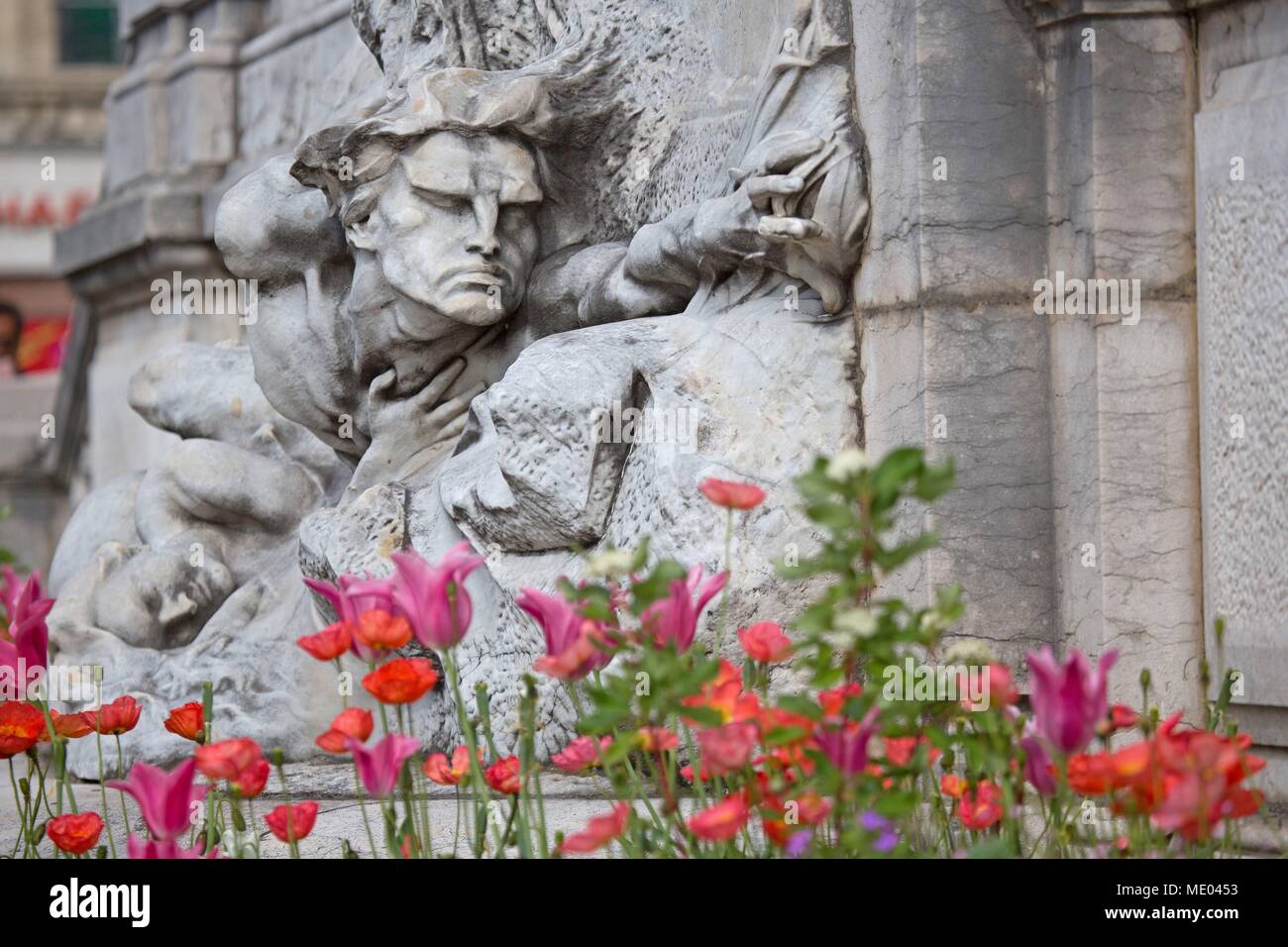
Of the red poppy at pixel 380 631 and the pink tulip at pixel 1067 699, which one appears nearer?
the pink tulip at pixel 1067 699

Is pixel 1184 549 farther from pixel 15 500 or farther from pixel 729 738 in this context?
pixel 15 500

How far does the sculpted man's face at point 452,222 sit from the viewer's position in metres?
4.77

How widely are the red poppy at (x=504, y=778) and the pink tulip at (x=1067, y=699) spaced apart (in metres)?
0.81

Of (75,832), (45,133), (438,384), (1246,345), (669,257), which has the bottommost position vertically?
(75,832)

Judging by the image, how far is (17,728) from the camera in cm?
290

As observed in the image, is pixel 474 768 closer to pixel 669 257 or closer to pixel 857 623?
pixel 857 623

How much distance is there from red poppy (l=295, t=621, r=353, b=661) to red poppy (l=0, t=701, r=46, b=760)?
0.64m

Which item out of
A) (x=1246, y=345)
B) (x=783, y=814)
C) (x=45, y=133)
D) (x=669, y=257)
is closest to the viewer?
(x=783, y=814)

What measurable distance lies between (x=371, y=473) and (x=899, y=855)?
120 inches

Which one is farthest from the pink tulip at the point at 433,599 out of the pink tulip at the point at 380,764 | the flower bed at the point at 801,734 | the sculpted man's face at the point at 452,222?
the sculpted man's face at the point at 452,222

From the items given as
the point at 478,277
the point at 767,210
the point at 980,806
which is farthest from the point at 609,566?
the point at 478,277

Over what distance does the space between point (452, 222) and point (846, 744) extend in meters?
2.88

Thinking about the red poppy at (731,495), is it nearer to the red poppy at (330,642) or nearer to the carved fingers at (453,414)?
the red poppy at (330,642)

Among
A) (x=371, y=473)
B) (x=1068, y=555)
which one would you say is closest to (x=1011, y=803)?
(x=1068, y=555)
